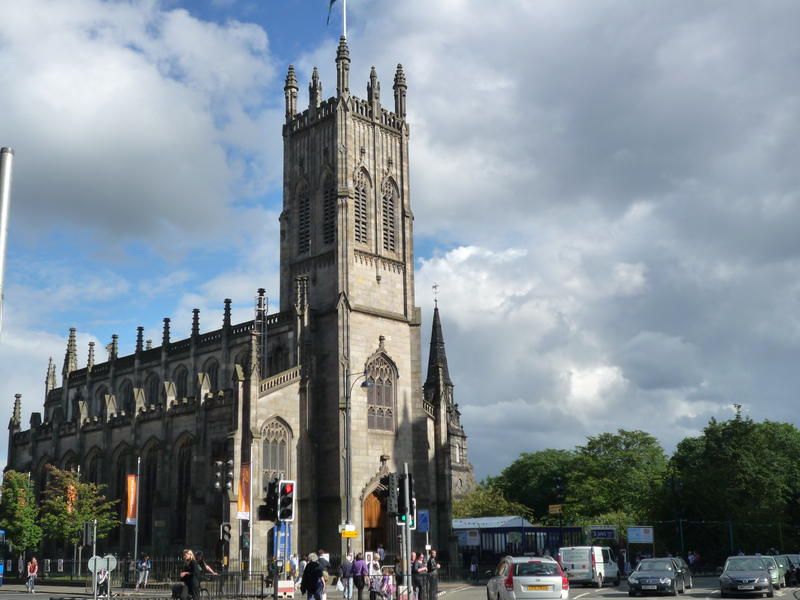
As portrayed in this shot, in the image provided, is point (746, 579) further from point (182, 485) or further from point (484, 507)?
point (484, 507)

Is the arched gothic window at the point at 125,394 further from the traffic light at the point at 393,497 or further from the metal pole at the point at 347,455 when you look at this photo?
the traffic light at the point at 393,497

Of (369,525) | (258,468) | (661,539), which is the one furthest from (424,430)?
(661,539)

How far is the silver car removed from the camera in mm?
24844

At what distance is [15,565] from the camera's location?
6788cm

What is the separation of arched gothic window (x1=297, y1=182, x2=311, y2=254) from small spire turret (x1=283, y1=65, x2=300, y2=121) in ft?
19.8

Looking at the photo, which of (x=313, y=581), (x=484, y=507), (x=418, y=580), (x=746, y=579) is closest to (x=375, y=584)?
(x=418, y=580)

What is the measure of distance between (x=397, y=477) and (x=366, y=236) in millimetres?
37172

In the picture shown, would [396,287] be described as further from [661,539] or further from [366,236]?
[661,539]

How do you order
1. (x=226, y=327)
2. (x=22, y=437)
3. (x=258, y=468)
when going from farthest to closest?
(x=22, y=437) < (x=226, y=327) < (x=258, y=468)

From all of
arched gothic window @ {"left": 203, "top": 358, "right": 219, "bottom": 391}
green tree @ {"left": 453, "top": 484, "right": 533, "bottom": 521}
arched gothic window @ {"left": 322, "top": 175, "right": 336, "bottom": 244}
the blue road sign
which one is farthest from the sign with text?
green tree @ {"left": 453, "top": 484, "right": 533, "bottom": 521}

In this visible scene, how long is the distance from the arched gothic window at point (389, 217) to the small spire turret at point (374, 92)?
204 inches

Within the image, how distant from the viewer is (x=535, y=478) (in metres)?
124

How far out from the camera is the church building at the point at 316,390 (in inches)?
2077

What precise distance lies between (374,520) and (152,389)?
78.4 ft
